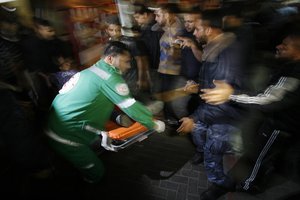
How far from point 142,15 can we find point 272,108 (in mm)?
2585

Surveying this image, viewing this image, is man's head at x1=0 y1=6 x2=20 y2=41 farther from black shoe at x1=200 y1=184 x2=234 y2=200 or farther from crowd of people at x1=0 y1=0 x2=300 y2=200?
black shoe at x1=200 y1=184 x2=234 y2=200

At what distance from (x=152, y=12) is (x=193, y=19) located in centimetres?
98

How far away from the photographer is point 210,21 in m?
2.51

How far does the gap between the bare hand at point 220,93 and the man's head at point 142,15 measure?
202 centimetres

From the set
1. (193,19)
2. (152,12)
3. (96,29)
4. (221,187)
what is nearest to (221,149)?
(221,187)

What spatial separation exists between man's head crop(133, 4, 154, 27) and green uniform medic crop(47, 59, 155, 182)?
162 cm

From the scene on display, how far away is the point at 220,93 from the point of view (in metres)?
2.30

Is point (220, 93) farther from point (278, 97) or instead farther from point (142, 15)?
point (142, 15)

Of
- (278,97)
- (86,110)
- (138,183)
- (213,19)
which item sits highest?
(213,19)

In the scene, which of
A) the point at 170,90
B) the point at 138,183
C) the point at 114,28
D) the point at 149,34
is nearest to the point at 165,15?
the point at 149,34

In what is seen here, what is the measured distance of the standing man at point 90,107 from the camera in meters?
2.52

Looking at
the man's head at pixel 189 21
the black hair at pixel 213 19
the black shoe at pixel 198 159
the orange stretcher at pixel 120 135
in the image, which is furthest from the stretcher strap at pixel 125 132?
the man's head at pixel 189 21

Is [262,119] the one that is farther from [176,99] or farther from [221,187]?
[176,99]

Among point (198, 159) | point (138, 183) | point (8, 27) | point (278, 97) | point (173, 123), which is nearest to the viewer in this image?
point (278, 97)
